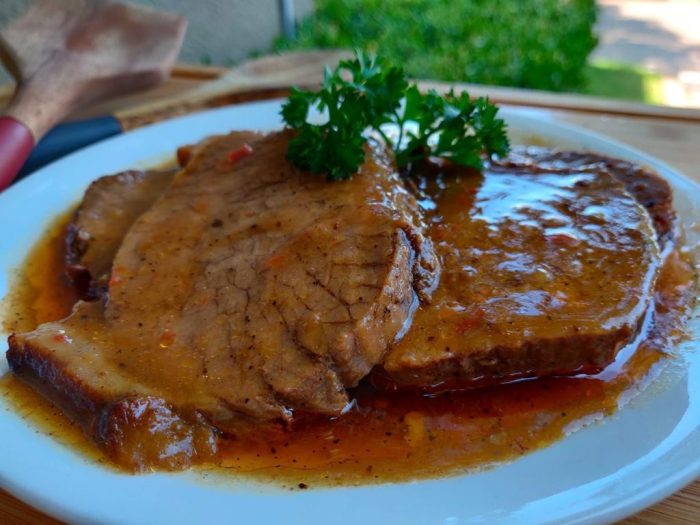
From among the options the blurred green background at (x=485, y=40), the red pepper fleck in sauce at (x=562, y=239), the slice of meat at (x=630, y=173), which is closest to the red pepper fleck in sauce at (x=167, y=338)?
the red pepper fleck in sauce at (x=562, y=239)

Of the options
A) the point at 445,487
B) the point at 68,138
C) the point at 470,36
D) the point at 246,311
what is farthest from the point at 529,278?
the point at 470,36

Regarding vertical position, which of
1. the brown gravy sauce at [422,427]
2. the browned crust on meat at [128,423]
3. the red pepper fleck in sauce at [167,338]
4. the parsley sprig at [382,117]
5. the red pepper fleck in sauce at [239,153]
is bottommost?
the brown gravy sauce at [422,427]

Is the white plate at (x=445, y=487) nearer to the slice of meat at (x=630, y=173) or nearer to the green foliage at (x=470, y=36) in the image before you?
the slice of meat at (x=630, y=173)

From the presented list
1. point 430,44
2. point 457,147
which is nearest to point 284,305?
point 457,147

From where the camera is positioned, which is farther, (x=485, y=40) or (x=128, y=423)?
(x=485, y=40)

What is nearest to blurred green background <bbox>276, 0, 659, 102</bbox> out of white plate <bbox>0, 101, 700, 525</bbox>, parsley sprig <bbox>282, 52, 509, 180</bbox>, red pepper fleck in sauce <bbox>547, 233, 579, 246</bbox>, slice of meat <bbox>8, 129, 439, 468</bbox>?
parsley sprig <bbox>282, 52, 509, 180</bbox>

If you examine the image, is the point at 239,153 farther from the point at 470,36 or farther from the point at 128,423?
the point at 470,36

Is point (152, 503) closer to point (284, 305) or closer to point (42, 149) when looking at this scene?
point (284, 305)
